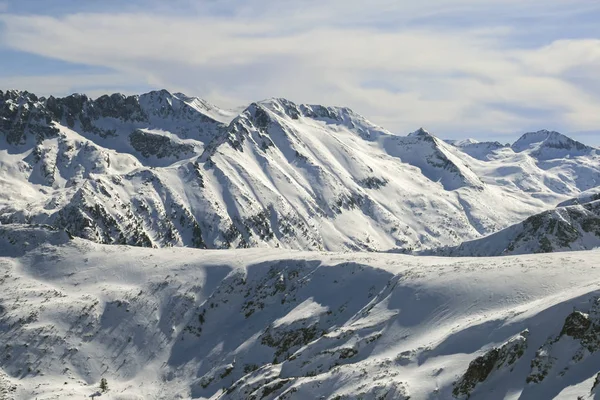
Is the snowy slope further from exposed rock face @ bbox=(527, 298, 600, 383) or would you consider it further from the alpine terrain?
exposed rock face @ bbox=(527, 298, 600, 383)

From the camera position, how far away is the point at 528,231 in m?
119

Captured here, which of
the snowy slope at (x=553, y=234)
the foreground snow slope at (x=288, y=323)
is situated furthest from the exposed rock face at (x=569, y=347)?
the snowy slope at (x=553, y=234)

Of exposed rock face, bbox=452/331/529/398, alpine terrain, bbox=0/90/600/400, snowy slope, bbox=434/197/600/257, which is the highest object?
alpine terrain, bbox=0/90/600/400

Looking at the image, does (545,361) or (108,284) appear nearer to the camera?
(545,361)

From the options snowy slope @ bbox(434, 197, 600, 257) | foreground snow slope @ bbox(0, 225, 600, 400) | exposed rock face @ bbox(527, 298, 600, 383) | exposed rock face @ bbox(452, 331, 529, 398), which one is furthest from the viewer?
snowy slope @ bbox(434, 197, 600, 257)

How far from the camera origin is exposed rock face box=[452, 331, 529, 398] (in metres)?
46.0

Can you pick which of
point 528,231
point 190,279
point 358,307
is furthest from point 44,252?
point 528,231

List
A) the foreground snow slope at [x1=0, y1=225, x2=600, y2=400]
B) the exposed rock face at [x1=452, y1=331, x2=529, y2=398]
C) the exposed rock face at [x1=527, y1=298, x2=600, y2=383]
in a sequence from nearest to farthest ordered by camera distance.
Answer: the exposed rock face at [x1=527, y1=298, x2=600, y2=383] < the exposed rock face at [x1=452, y1=331, x2=529, y2=398] < the foreground snow slope at [x1=0, y1=225, x2=600, y2=400]

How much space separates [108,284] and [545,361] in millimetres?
62823

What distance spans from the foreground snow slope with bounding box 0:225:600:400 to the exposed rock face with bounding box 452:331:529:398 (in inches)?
3.8

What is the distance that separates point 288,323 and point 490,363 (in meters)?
31.4

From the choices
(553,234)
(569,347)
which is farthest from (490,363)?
(553,234)

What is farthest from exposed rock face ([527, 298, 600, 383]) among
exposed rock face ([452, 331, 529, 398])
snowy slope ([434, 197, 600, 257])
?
snowy slope ([434, 197, 600, 257])

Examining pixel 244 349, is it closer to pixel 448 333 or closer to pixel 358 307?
pixel 358 307
